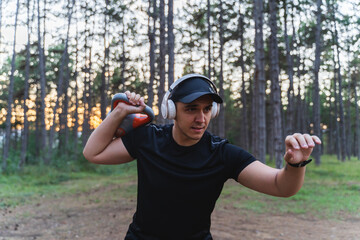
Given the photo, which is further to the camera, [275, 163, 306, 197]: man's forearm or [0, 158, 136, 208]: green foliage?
[0, 158, 136, 208]: green foliage

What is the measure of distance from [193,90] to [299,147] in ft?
2.46

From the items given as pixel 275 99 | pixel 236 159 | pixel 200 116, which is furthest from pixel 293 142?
pixel 275 99

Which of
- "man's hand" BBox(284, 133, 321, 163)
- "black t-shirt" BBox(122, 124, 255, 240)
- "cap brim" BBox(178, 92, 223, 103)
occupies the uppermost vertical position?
"cap brim" BBox(178, 92, 223, 103)

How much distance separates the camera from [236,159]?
2.00m

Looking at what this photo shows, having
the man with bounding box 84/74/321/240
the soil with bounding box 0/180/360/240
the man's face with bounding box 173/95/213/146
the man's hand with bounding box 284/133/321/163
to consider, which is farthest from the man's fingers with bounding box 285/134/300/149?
the soil with bounding box 0/180/360/240

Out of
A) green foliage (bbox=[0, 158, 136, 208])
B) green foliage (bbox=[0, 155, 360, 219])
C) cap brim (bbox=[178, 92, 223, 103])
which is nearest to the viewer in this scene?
cap brim (bbox=[178, 92, 223, 103])

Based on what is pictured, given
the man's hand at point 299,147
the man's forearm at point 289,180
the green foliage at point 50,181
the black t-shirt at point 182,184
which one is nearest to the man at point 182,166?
the black t-shirt at point 182,184

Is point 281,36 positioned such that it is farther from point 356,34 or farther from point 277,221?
point 277,221

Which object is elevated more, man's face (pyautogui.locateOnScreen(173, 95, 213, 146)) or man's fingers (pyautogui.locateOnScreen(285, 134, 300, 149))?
man's face (pyautogui.locateOnScreen(173, 95, 213, 146))

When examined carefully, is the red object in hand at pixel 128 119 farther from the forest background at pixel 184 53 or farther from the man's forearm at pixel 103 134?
the forest background at pixel 184 53

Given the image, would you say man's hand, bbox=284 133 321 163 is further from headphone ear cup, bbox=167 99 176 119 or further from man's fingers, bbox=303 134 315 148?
headphone ear cup, bbox=167 99 176 119

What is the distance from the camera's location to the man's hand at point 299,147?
1.53 metres

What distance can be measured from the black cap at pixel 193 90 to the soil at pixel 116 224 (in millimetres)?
5255

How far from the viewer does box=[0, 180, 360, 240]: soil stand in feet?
23.0
